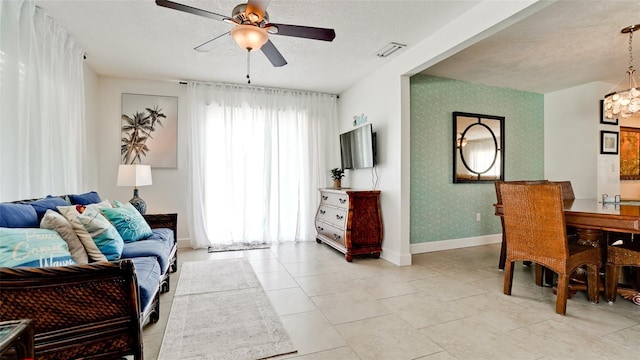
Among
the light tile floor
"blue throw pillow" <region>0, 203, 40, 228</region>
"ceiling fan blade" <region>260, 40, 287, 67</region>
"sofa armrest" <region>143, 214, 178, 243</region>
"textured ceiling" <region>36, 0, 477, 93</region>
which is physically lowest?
the light tile floor

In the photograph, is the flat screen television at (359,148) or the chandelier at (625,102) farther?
the flat screen television at (359,148)

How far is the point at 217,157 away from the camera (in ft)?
14.5

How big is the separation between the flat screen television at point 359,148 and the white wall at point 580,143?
3.25 m

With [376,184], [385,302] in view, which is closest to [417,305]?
[385,302]

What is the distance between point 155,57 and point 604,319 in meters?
4.86

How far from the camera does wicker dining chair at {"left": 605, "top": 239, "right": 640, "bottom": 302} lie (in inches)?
90.9

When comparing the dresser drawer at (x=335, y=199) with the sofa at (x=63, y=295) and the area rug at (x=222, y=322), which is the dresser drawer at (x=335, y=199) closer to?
the area rug at (x=222, y=322)

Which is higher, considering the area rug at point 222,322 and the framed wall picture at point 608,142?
the framed wall picture at point 608,142

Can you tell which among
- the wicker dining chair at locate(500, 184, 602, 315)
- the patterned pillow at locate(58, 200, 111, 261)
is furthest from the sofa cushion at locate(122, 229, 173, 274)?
the wicker dining chair at locate(500, 184, 602, 315)

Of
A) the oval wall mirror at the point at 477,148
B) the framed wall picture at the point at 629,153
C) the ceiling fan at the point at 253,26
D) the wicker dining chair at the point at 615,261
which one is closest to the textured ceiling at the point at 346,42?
the ceiling fan at the point at 253,26

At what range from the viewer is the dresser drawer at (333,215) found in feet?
12.4

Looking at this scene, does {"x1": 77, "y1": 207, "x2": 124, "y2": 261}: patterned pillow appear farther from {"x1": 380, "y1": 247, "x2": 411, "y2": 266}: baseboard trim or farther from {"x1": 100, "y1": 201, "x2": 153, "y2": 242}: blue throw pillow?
{"x1": 380, "y1": 247, "x2": 411, "y2": 266}: baseboard trim

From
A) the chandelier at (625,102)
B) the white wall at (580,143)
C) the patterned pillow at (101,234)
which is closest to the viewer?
the patterned pillow at (101,234)

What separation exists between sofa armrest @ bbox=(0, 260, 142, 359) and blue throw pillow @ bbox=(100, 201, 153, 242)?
147 cm
